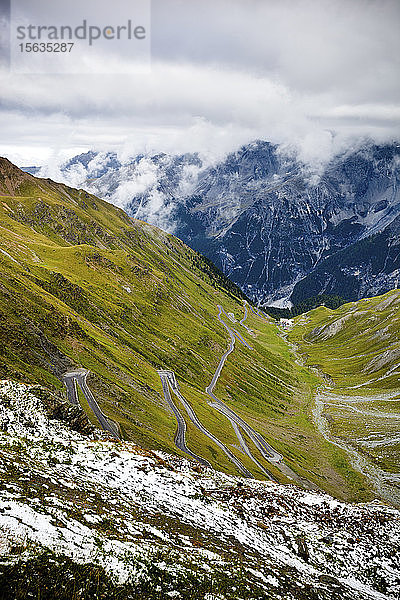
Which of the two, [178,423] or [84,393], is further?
[178,423]

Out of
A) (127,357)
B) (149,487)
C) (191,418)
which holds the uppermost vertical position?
(149,487)

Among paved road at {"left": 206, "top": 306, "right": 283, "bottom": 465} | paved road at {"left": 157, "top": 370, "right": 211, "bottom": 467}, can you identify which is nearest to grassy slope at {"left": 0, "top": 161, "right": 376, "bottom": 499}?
paved road at {"left": 157, "top": 370, "right": 211, "bottom": 467}

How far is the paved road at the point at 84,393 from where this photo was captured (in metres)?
62.2

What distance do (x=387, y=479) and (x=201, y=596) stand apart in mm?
112378

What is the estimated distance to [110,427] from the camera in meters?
62.2

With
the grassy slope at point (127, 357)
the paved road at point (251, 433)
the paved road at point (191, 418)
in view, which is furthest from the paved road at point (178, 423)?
the paved road at point (251, 433)

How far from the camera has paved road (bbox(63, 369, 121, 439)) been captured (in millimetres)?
62250

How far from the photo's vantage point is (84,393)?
71375 millimetres

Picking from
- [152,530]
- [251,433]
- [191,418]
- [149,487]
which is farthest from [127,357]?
[152,530]

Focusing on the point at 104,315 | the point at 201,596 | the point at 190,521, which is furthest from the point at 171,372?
the point at 201,596

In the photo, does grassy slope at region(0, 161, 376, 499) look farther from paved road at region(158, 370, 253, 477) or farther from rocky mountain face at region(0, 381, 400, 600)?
rocky mountain face at region(0, 381, 400, 600)

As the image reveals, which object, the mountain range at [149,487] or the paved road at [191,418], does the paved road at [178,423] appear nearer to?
the paved road at [191,418]

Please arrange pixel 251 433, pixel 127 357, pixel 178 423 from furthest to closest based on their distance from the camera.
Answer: pixel 251 433 < pixel 127 357 < pixel 178 423

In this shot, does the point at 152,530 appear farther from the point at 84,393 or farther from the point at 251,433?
the point at 251,433
